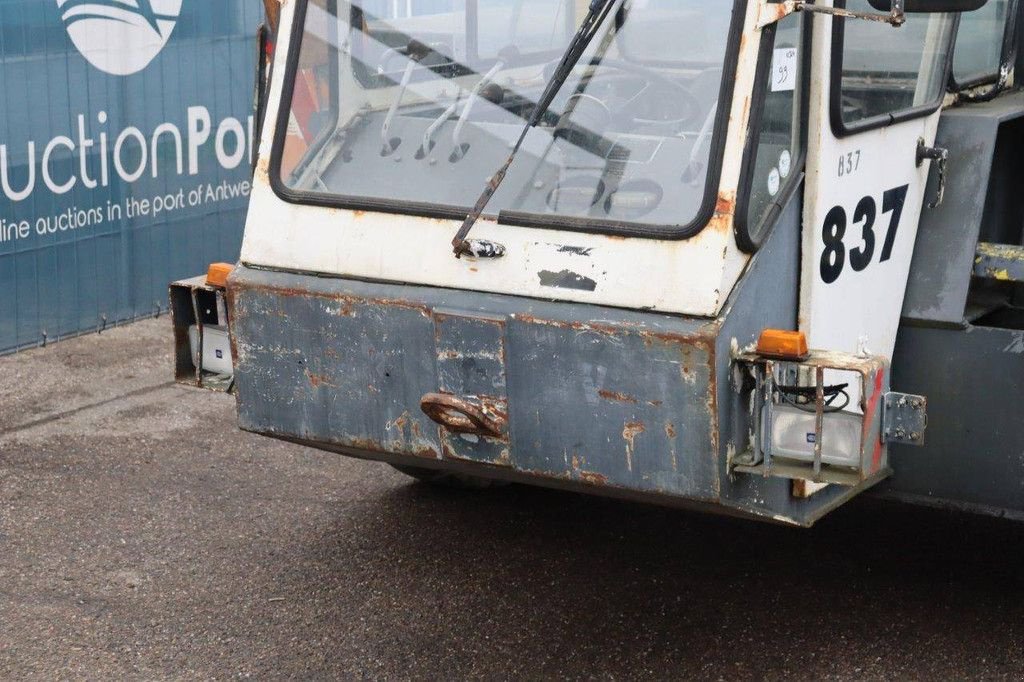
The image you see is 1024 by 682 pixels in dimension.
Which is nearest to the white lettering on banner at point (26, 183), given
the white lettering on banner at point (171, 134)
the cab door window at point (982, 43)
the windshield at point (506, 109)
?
the white lettering on banner at point (171, 134)

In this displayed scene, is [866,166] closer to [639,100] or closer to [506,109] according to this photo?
[639,100]

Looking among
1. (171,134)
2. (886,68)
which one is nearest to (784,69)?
(886,68)

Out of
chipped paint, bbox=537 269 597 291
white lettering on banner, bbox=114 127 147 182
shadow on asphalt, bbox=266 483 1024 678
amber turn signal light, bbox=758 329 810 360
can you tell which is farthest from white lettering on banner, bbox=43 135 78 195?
amber turn signal light, bbox=758 329 810 360

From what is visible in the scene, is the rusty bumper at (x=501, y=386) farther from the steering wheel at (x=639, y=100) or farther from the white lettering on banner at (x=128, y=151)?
the white lettering on banner at (x=128, y=151)

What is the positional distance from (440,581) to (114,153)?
3898 mm

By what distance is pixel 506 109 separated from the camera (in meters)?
3.98

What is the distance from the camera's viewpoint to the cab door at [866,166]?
3.75m

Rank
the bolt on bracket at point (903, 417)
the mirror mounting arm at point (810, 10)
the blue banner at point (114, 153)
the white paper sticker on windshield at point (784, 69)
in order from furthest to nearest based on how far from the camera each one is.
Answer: the blue banner at point (114, 153), the bolt on bracket at point (903, 417), the white paper sticker on windshield at point (784, 69), the mirror mounting arm at point (810, 10)

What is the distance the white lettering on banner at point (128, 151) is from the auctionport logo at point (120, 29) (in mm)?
307

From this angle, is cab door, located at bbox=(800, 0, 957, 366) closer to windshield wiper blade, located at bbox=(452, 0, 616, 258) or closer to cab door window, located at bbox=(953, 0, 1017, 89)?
cab door window, located at bbox=(953, 0, 1017, 89)

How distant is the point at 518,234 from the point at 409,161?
478 millimetres

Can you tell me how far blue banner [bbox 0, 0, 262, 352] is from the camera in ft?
23.9

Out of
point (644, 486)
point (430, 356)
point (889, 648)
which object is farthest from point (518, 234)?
point (889, 648)

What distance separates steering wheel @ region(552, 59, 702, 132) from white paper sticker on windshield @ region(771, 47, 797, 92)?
210 mm
